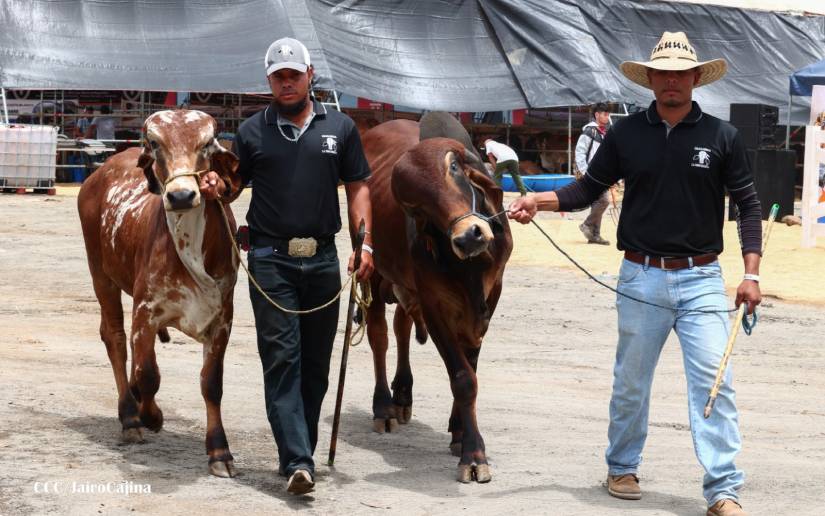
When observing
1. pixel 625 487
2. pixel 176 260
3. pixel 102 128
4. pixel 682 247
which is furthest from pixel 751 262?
pixel 102 128

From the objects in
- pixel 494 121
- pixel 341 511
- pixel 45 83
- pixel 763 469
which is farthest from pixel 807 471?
pixel 494 121

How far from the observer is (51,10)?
26734 mm

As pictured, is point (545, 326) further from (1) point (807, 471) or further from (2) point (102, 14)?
(2) point (102, 14)

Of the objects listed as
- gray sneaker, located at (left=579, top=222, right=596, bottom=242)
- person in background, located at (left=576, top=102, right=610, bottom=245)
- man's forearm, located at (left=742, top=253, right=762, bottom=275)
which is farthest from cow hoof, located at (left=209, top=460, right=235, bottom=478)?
gray sneaker, located at (left=579, top=222, right=596, bottom=242)

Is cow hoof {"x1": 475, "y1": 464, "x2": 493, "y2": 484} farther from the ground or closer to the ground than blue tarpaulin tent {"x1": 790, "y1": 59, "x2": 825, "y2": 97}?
closer to the ground

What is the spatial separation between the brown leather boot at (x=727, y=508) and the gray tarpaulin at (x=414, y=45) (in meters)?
→ 20.9

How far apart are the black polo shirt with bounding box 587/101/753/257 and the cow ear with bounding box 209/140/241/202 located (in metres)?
1.97

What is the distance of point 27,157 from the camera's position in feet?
79.4

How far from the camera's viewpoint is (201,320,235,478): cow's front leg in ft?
22.7

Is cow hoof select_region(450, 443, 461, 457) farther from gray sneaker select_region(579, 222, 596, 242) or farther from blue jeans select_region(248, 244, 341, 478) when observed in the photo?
gray sneaker select_region(579, 222, 596, 242)

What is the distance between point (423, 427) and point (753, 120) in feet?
54.0

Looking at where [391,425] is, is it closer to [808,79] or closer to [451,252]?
[451,252]

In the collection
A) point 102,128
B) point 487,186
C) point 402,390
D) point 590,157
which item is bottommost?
point 402,390

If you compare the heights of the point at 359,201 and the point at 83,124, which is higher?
the point at 83,124
